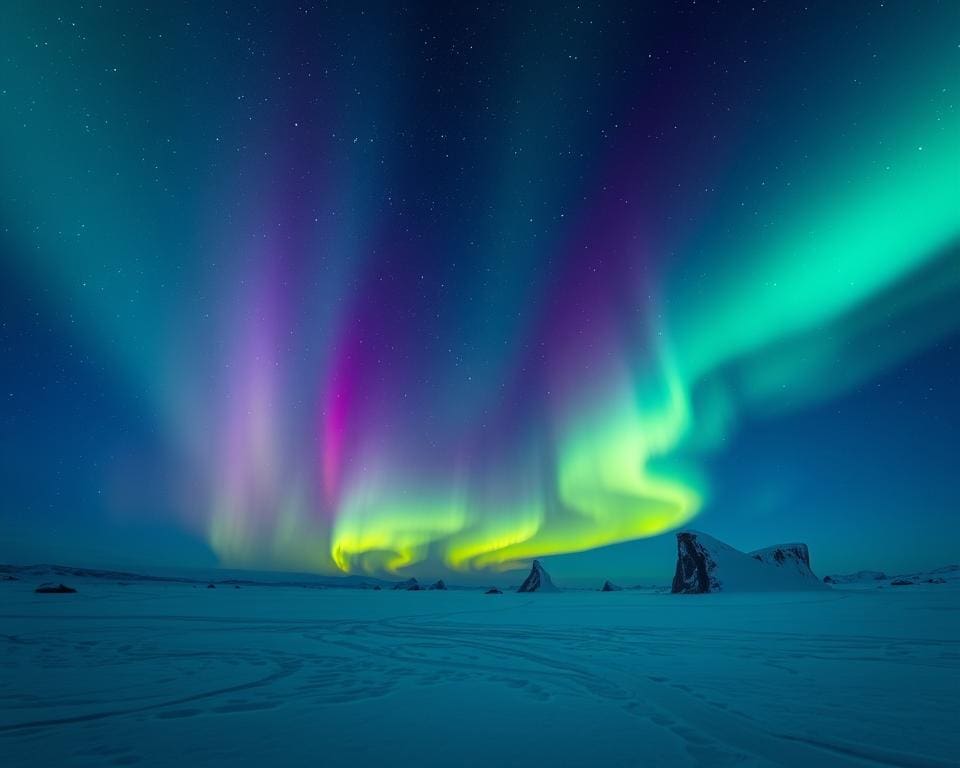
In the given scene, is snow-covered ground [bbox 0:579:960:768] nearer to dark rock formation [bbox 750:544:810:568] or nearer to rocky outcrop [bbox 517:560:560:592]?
dark rock formation [bbox 750:544:810:568]

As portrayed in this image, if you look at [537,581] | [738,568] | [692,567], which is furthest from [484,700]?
[537,581]

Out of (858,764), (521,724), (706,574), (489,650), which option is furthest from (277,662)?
(706,574)

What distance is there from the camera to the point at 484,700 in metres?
6.62

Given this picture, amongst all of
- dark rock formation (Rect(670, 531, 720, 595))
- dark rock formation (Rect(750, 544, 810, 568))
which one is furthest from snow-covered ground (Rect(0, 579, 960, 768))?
dark rock formation (Rect(750, 544, 810, 568))

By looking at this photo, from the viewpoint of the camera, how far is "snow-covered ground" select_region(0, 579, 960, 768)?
4543 millimetres

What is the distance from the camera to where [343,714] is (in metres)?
5.82

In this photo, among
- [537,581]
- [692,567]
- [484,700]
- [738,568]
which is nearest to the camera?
[484,700]

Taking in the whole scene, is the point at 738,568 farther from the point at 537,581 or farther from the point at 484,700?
the point at 484,700

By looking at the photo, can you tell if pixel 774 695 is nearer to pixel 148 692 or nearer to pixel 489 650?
pixel 489 650

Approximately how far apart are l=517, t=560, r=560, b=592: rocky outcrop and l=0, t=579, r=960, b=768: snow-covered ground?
69194 millimetres

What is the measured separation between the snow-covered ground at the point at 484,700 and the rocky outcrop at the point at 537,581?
69194mm

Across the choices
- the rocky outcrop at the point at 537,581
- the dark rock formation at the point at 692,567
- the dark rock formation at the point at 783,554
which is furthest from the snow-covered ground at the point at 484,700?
the rocky outcrop at the point at 537,581

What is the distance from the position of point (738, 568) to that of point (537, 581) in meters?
39.0

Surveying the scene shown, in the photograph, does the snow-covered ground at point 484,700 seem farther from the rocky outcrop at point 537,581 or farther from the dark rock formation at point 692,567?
the rocky outcrop at point 537,581
